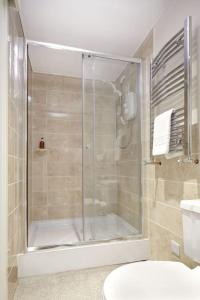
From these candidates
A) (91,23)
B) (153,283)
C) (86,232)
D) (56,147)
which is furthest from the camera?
(56,147)

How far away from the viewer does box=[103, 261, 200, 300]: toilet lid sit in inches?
32.9

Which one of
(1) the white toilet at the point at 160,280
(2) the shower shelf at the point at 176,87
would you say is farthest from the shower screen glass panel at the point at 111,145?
(1) the white toilet at the point at 160,280

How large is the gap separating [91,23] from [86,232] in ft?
6.85

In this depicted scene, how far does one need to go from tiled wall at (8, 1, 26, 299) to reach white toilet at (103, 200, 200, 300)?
0.83 m

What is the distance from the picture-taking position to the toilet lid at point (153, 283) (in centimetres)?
83

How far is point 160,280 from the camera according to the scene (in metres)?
0.95

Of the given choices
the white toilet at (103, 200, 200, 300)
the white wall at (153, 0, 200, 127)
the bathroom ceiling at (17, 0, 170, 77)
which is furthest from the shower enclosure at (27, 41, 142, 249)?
the white toilet at (103, 200, 200, 300)

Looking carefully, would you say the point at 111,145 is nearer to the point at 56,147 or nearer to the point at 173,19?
the point at 56,147

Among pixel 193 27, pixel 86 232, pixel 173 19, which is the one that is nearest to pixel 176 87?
pixel 193 27

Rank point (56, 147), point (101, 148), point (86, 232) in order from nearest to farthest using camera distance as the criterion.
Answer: point (86, 232) < point (101, 148) < point (56, 147)

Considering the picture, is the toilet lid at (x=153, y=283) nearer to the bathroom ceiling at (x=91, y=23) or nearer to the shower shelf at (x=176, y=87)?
the shower shelf at (x=176, y=87)

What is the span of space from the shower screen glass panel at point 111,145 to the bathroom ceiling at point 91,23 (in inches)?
8.0

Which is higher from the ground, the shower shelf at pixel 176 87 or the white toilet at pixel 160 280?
the shower shelf at pixel 176 87

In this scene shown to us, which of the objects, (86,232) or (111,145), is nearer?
(86,232)
